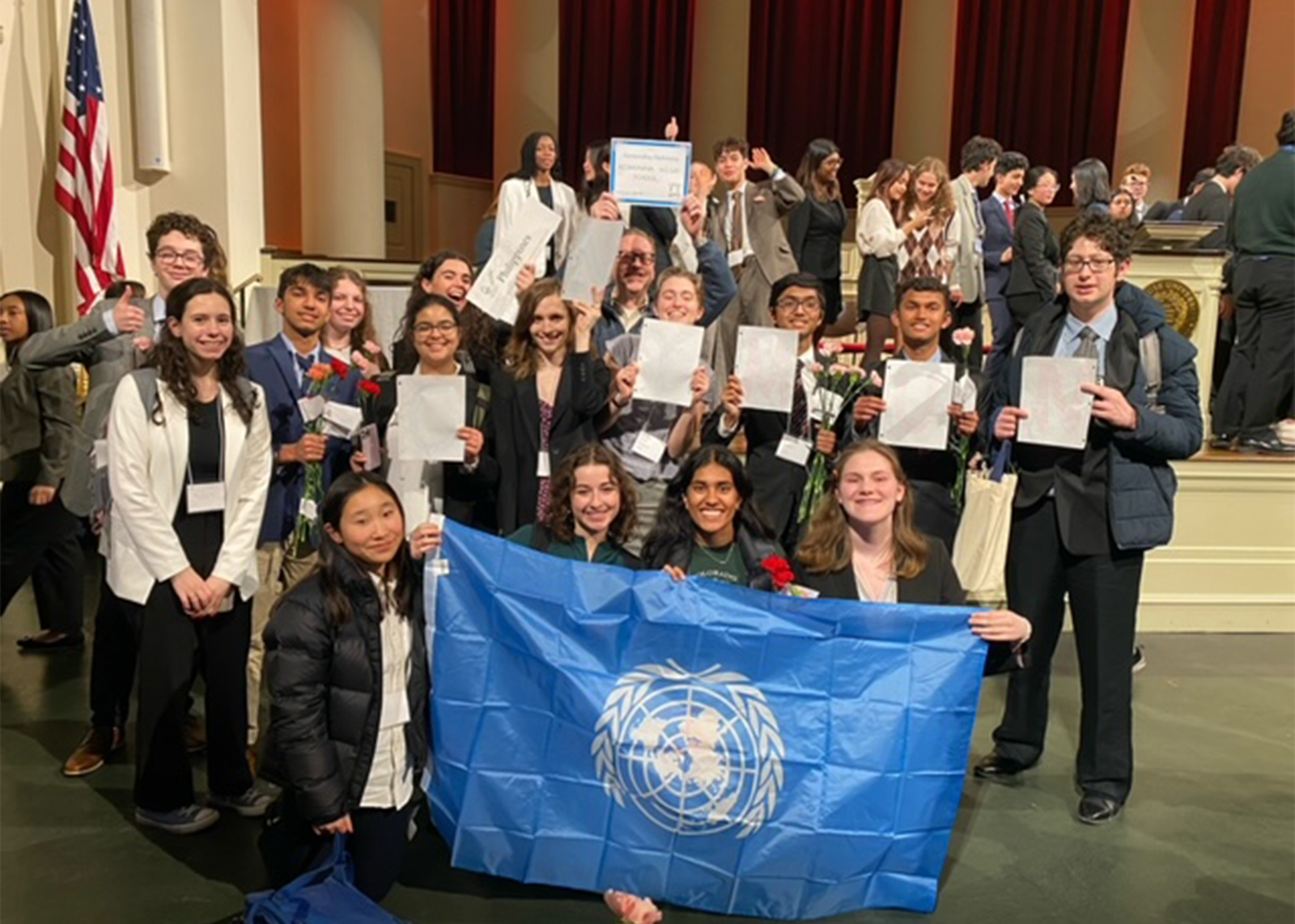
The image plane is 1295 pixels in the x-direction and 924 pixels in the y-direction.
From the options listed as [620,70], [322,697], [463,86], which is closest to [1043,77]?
[620,70]

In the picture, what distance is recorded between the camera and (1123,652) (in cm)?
337

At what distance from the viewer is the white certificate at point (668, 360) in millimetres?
3467

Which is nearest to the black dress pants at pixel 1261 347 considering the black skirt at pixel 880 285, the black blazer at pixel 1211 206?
the black blazer at pixel 1211 206

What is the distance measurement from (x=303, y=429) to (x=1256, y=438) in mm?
5337

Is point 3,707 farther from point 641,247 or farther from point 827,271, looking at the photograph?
point 827,271

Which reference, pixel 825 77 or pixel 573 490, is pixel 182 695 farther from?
pixel 825 77

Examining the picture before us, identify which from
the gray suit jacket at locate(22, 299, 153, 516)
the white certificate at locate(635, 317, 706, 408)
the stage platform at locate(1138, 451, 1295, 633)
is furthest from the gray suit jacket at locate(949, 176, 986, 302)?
the gray suit jacket at locate(22, 299, 153, 516)

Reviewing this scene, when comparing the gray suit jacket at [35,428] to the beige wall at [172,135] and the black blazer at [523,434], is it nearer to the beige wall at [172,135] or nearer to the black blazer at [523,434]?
the black blazer at [523,434]

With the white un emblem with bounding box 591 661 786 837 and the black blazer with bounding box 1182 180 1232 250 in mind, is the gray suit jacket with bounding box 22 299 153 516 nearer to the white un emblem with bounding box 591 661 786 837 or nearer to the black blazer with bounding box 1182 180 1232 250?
the white un emblem with bounding box 591 661 786 837

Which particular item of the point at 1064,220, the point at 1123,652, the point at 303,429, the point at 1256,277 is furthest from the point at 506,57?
the point at 1123,652

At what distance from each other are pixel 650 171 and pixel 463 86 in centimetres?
846

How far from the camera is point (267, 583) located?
3455 millimetres

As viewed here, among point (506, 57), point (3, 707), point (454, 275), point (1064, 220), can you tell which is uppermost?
point (506, 57)

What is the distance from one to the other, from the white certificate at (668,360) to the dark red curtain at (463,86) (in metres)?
9.38
